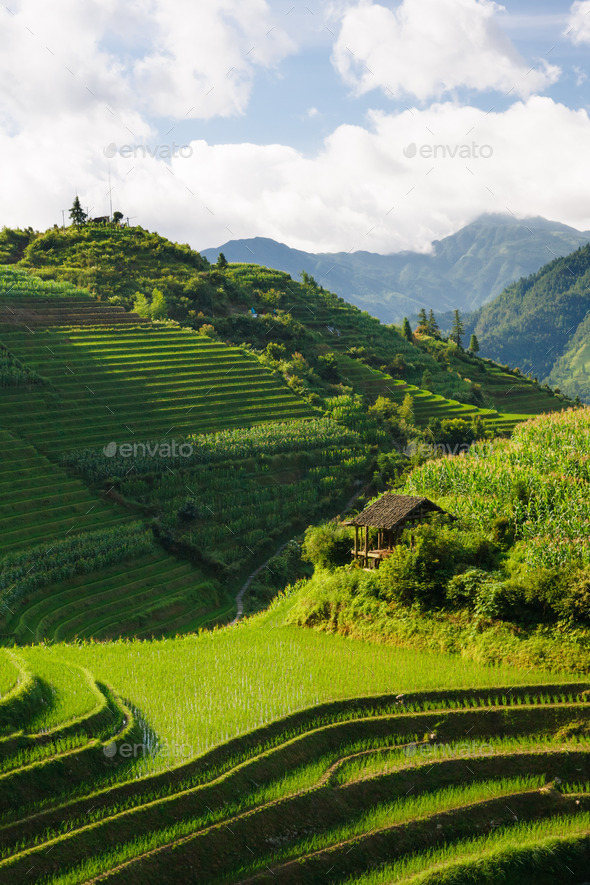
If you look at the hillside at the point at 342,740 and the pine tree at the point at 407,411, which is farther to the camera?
the pine tree at the point at 407,411

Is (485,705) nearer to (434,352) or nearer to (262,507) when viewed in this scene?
(262,507)

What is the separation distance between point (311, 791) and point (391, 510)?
12.2m

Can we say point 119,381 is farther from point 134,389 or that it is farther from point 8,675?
point 8,675

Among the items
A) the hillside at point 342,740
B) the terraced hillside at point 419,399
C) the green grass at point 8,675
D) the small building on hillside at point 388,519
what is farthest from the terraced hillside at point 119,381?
the green grass at point 8,675

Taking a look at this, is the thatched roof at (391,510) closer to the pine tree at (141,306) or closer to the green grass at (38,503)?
the green grass at (38,503)

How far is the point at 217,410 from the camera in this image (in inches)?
2152

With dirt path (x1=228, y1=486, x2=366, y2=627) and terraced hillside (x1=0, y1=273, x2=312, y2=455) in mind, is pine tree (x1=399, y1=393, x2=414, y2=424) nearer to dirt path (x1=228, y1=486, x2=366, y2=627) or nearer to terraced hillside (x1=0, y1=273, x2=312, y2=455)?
terraced hillside (x1=0, y1=273, x2=312, y2=455)

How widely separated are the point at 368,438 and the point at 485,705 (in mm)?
40342

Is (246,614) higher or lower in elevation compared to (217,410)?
lower

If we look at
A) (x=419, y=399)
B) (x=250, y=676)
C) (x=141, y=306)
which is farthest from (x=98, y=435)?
(x=419, y=399)

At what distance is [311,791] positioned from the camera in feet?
53.1

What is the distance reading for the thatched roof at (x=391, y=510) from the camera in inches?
1036

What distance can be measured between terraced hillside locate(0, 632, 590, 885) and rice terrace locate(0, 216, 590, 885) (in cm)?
5

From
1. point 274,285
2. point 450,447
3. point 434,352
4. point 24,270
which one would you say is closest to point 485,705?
point 450,447
